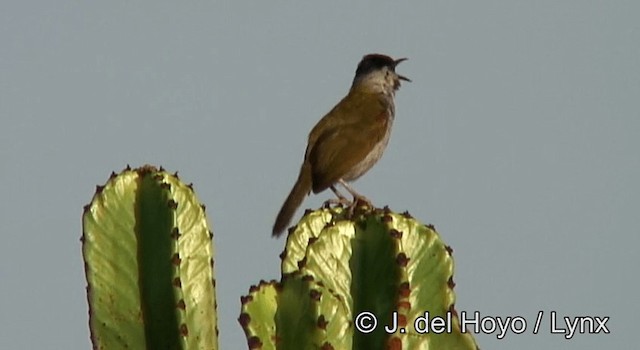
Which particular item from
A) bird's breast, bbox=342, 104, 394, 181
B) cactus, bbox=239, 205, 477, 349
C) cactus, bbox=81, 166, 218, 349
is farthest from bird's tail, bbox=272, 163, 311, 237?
cactus, bbox=239, 205, 477, 349

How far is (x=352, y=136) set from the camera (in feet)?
33.1

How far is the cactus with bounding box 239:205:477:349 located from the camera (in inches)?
201

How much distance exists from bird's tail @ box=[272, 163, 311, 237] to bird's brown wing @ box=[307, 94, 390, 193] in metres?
0.05

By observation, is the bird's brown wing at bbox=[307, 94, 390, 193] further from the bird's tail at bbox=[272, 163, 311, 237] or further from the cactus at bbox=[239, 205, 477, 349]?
the cactus at bbox=[239, 205, 477, 349]

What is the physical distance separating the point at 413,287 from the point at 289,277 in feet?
1.82

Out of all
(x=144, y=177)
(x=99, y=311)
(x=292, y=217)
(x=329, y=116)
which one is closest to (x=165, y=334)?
(x=99, y=311)

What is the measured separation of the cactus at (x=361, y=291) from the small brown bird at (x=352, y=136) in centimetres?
306

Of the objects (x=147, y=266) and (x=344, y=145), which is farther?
(x=344, y=145)

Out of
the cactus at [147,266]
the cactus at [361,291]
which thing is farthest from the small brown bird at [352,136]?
the cactus at [361,291]

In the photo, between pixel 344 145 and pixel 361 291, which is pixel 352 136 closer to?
pixel 344 145

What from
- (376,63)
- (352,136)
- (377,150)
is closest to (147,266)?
(352,136)

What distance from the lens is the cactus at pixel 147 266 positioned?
5.74 meters

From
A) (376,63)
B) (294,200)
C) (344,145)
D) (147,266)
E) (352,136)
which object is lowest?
(147,266)

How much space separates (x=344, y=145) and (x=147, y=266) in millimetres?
4246
